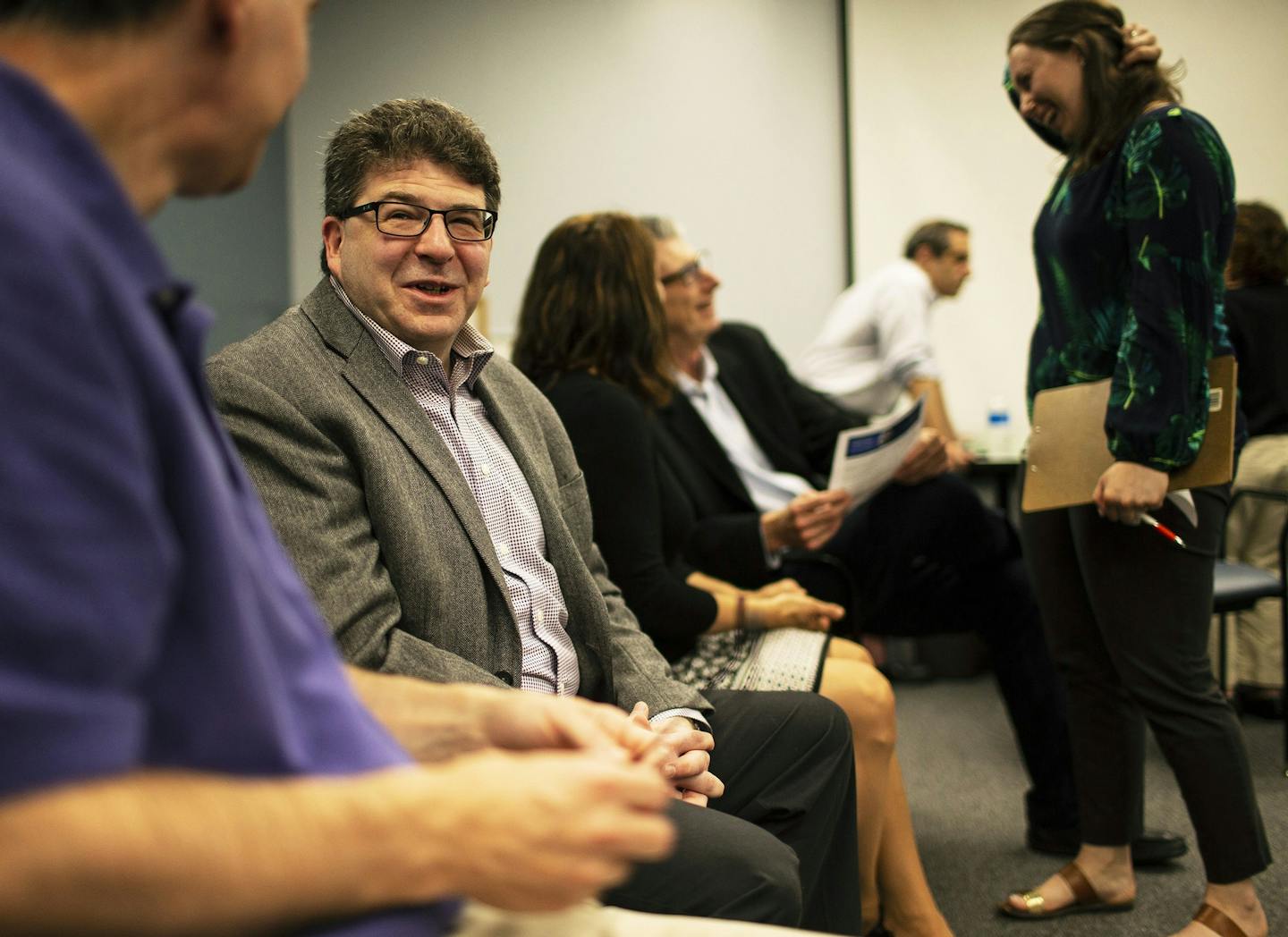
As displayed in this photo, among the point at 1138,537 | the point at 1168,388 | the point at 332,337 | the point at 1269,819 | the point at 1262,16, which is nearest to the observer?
the point at 332,337

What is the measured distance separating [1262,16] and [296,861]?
543 centimetres

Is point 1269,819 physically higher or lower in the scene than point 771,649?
lower

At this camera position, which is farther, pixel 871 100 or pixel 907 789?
pixel 871 100

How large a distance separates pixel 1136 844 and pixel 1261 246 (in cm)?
209

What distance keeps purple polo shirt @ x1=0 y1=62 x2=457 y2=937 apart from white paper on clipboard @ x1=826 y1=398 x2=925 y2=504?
1.69m

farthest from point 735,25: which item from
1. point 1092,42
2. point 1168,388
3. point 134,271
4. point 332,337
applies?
point 134,271

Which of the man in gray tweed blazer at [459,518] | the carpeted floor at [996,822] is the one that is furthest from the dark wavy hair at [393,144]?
the carpeted floor at [996,822]

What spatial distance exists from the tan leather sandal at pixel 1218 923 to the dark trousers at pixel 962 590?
0.56 metres

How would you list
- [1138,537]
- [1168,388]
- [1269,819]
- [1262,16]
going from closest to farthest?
[1168,388] → [1138,537] → [1269,819] → [1262,16]

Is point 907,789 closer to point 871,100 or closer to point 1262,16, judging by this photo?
point 871,100

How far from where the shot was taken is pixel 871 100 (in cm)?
486

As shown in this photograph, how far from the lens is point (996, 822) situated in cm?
262

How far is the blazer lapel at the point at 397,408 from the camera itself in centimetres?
136

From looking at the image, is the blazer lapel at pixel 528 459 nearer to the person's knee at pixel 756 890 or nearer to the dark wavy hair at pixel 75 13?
the person's knee at pixel 756 890
